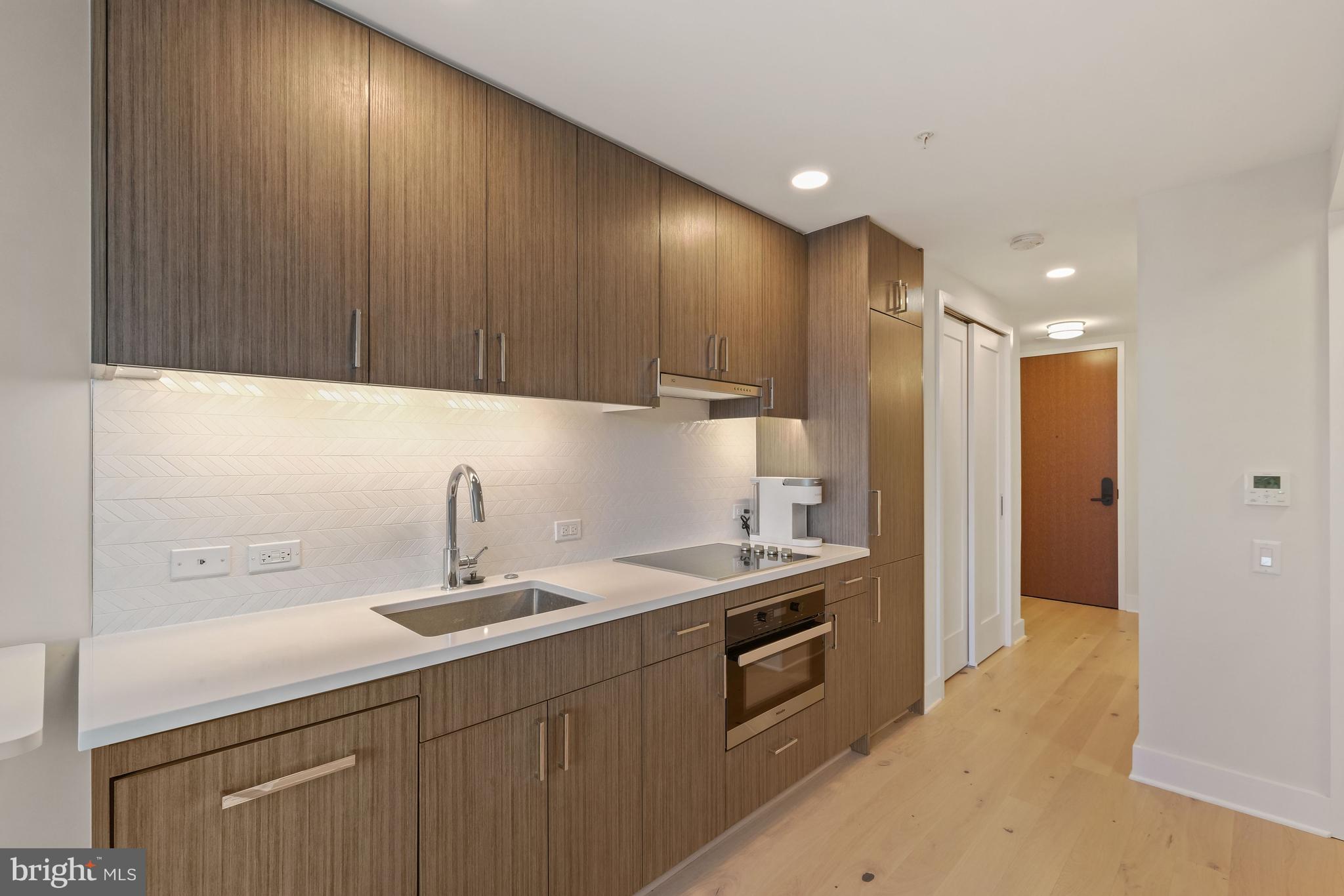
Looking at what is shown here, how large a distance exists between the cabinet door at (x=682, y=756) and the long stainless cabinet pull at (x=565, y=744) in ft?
0.93

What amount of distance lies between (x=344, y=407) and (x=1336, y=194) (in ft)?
10.7

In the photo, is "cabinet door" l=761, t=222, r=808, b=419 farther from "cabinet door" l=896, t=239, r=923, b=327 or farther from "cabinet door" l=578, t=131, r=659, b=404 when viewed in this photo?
"cabinet door" l=578, t=131, r=659, b=404

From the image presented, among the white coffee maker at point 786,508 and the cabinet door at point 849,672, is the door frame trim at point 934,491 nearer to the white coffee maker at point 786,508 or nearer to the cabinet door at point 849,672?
the cabinet door at point 849,672

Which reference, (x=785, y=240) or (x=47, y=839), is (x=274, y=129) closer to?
(x=47, y=839)

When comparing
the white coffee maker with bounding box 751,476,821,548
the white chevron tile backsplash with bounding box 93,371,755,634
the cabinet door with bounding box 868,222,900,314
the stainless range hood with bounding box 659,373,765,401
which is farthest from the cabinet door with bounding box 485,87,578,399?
the cabinet door with bounding box 868,222,900,314

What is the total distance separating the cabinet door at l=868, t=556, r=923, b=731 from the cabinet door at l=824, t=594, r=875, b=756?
5 cm

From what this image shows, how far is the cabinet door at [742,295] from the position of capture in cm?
259

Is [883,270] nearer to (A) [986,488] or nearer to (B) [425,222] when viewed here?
(A) [986,488]

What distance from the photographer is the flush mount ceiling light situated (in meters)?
4.80

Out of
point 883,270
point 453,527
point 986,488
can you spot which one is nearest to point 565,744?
point 453,527

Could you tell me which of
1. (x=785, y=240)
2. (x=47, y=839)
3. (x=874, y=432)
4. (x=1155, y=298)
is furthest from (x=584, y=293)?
(x=1155, y=298)

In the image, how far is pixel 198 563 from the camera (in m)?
1.54

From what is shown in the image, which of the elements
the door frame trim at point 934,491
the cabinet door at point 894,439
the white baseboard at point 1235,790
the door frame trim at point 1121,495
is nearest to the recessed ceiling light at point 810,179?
the cabinet door at point 894,439

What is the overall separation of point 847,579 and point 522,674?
1593 millimetres
